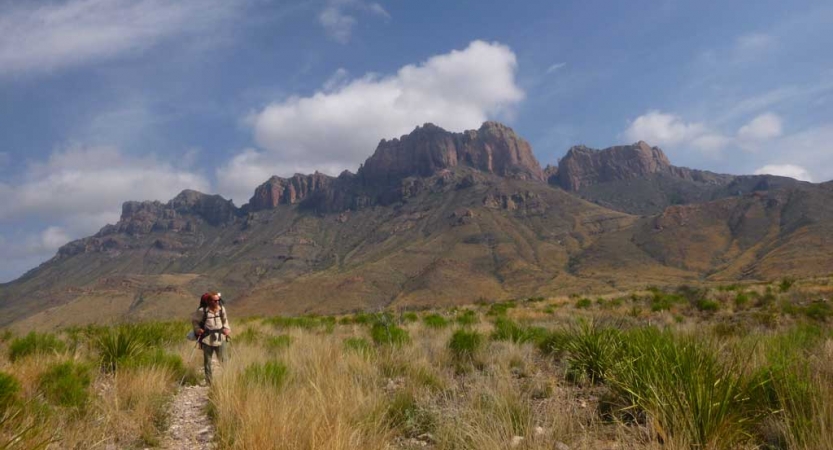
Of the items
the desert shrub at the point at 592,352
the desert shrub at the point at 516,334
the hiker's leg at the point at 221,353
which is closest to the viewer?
the desert shrub at the point at 592,352

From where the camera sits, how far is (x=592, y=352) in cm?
650

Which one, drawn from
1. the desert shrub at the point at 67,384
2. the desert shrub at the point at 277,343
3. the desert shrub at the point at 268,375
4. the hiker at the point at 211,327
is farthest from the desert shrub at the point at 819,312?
the desert shrub at the point at 67,384

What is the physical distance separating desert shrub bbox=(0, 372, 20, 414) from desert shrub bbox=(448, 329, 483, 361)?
249 inches

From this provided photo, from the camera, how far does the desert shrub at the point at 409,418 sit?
15.5 feet

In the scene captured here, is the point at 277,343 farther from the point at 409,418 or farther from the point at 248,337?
the point at 409,418

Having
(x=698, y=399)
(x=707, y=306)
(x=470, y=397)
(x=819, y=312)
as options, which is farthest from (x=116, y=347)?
(x=707, y=306)

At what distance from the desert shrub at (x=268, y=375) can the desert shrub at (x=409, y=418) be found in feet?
5.93

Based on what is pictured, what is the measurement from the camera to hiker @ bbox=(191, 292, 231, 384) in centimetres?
934

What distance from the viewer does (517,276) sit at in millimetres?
109875

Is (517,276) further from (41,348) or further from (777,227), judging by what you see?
(41,348)

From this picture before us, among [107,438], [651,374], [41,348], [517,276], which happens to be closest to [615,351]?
[651,374]

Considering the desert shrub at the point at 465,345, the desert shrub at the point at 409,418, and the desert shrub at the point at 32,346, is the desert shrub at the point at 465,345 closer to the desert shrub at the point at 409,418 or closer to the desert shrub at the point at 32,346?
the desert shrub at the point at 409,418

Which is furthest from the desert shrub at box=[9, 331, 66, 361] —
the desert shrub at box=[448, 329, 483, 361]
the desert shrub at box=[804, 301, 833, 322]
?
the desert shrub at box=[804, 301, 833, 322]

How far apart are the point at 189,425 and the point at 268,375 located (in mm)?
1187
